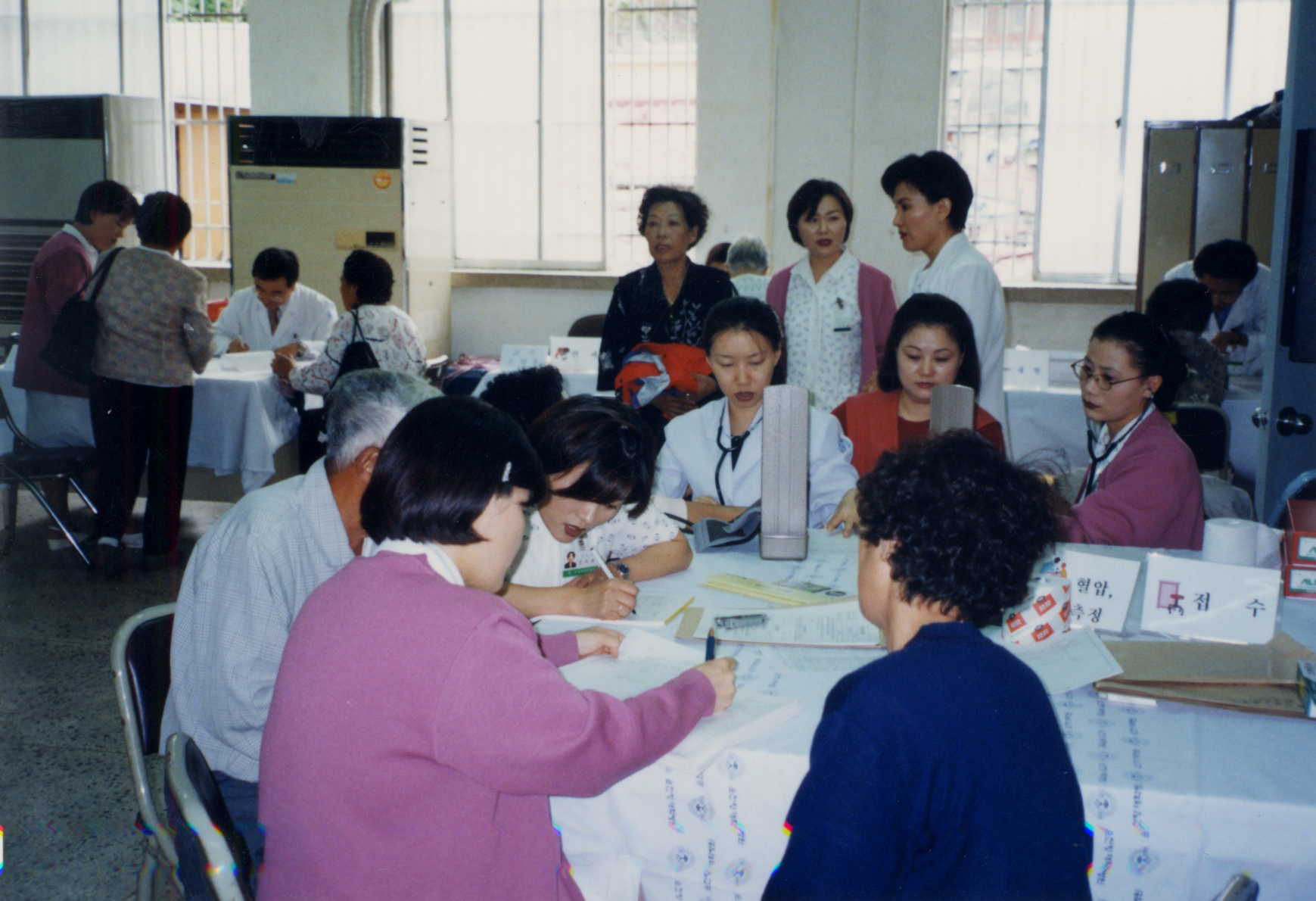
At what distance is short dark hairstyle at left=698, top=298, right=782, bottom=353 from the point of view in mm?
2650

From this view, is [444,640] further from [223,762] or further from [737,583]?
[737,583]

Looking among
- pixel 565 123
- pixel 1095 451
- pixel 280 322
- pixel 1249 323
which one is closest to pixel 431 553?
pixel 1095 451

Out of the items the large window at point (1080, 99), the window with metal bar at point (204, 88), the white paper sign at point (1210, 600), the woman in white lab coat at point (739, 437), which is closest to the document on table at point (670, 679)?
the white paper sign at point (1210, 600)

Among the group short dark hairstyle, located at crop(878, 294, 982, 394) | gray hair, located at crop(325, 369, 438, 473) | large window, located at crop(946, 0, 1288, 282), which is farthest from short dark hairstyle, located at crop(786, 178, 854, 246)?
large window, located at crop(946, 0, 1288, 282)

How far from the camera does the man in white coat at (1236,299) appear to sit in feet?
16.3

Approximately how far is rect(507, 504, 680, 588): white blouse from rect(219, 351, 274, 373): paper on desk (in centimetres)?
334

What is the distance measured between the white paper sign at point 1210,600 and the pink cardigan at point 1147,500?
0.48 meters

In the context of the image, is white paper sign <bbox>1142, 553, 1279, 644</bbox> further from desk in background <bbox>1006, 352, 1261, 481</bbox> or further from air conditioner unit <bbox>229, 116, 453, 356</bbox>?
air conditioner unit <bbox>229, 116, 453, 356</bbox>

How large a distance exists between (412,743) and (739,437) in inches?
66.7

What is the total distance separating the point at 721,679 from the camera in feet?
4.47

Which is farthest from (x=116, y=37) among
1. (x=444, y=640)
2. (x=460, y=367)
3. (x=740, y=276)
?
(x=444, y=640)

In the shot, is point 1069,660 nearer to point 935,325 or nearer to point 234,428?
point 935,325

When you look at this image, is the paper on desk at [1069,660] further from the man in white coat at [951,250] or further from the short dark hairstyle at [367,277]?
the short dark hairstyle at [367,277]

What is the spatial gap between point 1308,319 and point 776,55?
476cm
